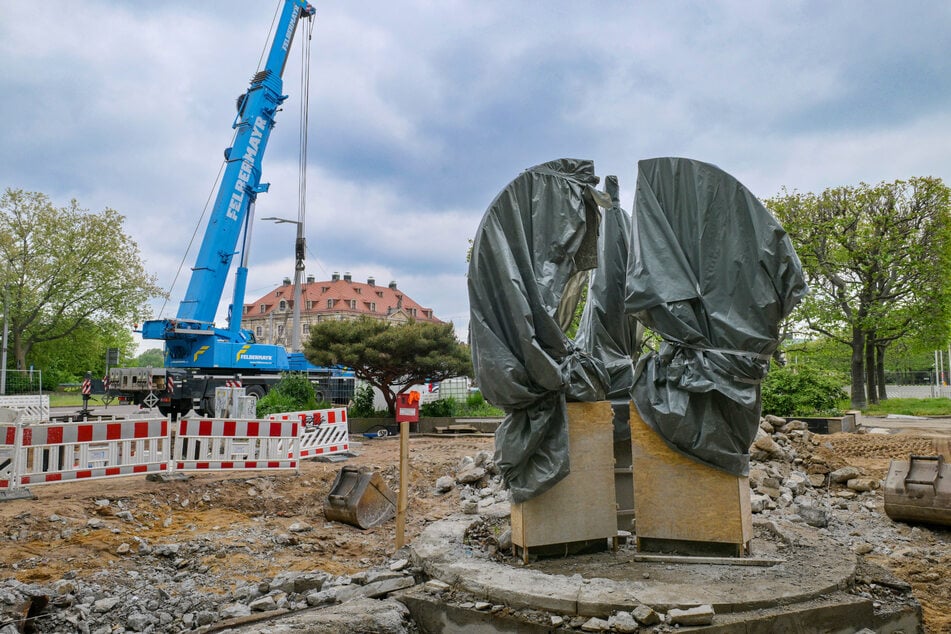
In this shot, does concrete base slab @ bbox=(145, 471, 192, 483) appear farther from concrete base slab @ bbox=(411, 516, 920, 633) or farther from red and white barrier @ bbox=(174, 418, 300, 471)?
concrete base slab @ bbox=(411, 516, 920, 633)

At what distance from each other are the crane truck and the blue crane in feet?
0.08

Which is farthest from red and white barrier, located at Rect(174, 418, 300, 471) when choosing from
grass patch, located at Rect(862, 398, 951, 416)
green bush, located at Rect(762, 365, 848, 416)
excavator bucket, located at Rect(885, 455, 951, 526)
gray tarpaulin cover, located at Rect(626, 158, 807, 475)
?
grass patch, located at Rect(862, 398, 951, 416)

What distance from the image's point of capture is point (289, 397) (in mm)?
15508

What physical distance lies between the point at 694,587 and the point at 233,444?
7803 mm

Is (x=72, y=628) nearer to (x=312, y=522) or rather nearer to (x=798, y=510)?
(x=312, y=522)

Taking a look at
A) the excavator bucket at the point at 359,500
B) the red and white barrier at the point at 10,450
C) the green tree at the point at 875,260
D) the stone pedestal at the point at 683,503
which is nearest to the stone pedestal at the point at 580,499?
the stone pedestal at the point at 683,503

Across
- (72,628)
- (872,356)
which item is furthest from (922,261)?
(72,628)

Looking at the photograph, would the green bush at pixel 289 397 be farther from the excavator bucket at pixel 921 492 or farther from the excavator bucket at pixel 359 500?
the excavator bucket at pixel 921 492

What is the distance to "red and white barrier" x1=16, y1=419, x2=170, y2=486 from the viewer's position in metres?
→ 7.79

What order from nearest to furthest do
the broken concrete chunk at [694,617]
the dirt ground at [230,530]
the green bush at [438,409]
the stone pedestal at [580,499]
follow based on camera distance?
the broken concrete chunk at [694,617], the stone pedestal at [580,499], the dirt ground at [230,530], the green bush at [438,409]

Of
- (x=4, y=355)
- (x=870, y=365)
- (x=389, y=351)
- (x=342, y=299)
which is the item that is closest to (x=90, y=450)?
(x=389, y=351)

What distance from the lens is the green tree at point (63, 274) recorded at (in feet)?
95.6

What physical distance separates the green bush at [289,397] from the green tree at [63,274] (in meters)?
19.0

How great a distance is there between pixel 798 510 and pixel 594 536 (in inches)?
143
